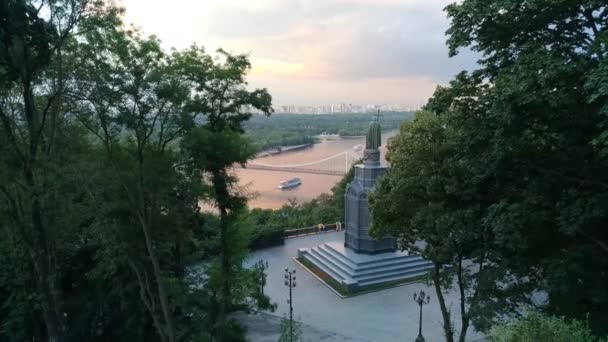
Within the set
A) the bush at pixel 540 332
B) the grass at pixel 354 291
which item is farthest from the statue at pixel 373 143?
the bush at pixel 540 332

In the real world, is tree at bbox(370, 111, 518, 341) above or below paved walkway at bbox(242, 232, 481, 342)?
above

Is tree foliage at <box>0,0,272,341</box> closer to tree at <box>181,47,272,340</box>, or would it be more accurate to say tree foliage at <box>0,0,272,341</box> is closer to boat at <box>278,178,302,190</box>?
tree at <box>181,47,272,340</box>

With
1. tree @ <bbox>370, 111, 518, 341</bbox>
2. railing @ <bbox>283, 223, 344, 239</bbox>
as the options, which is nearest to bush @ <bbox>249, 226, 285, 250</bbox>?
railing @ <bbox>283, 223, 344, 239</bbox>

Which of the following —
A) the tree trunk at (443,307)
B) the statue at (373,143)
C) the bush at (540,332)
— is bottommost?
the tree trunk at (443,307)

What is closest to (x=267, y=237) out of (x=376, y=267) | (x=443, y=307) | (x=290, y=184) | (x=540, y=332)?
(x=376, y=267)

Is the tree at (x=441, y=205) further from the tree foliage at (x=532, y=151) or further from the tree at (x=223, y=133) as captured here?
the tree at (x=223, y=133)

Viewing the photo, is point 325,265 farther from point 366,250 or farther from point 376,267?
point 376,267

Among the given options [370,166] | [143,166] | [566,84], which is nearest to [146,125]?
[143,166]
